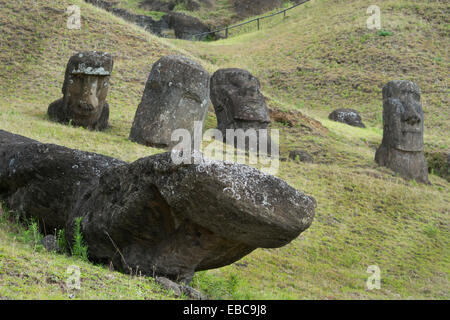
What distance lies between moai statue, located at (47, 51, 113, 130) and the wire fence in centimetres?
2645

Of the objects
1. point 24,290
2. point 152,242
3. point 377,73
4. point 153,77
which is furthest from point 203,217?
point 377,73

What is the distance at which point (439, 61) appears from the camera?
27906mm

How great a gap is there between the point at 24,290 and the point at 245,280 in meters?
3.68

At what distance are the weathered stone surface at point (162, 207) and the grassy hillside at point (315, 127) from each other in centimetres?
50

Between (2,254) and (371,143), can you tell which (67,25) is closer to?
(371,143)

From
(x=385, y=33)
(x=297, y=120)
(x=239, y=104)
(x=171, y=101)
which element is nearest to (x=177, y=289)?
(x=171, y=101)

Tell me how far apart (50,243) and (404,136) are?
11.5 metres

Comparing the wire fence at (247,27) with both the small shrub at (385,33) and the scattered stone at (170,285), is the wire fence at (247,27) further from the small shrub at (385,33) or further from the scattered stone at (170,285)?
the scattered stone at (170,285)

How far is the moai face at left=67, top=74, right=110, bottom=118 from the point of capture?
13.3m

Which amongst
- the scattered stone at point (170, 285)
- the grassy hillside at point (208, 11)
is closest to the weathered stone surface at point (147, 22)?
the grassy hillside at point (208, 11)
